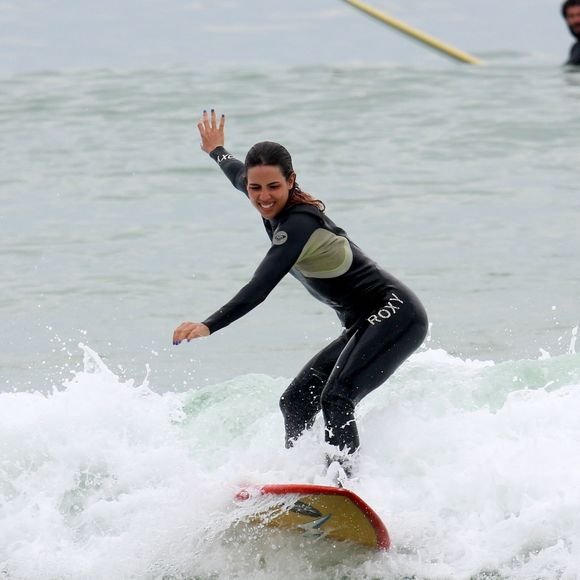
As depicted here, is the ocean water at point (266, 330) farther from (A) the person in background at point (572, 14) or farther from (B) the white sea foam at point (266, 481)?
(A) the person in background at point (572, 14)

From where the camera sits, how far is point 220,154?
6598mm

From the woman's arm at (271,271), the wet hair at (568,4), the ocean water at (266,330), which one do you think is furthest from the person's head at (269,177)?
the wet hair at (568,4)

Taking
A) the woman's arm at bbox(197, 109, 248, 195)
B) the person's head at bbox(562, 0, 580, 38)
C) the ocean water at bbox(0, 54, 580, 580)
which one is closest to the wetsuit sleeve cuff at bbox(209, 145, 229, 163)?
the woman's arm at bbox(197, 109, 248, 195)

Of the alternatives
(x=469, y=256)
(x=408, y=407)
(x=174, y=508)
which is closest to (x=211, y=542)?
(x=174, y=508)

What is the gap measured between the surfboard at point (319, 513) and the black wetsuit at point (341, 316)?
302 mm

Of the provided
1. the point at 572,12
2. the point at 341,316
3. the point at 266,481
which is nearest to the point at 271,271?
the point at 341,316

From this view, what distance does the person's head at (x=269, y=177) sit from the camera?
563 centimetres

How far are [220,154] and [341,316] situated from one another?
113 cm

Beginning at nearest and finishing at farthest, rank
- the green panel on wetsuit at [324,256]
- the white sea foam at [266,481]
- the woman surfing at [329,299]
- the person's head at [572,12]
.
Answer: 1. the woman surfing at [329,299]
2. the green panel on wetsuit at [324,256]
3. the white sea foam at [266,481]
4. the person's head at [572,12]

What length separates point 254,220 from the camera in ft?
44.9

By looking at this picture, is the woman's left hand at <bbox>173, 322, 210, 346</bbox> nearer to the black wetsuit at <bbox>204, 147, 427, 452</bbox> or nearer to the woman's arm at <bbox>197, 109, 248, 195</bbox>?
the black wetsuit at <bbox>204, 147, 427, 452</bbox>

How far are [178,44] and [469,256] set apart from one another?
16468 mm

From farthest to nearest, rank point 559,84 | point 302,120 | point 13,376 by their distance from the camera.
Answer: point 559,84 < point 302,120 < point 13,376

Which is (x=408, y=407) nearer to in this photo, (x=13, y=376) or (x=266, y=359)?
(x=266, y=359)
